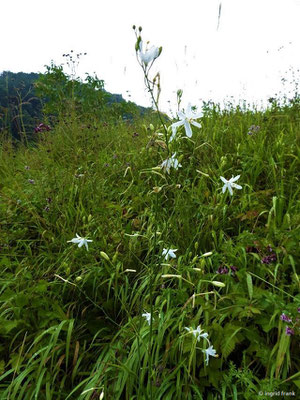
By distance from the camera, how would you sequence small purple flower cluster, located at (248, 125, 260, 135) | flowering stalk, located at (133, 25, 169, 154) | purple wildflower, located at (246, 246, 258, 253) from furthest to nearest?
small purple flower cluster, located at (248, 125, 260, 135)
purple wildflower, located at (246, 246, 258, 253)
flowering stalk, located at (133, 25, 169, 154)

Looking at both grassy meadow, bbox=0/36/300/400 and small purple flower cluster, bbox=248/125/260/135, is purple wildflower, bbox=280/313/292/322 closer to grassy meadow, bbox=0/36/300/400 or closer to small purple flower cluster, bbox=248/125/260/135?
grassy meadow, bbox=0/36/300/400

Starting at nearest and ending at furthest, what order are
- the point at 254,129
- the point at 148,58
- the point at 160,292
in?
the point at 148,58
the point at 160,292
the point at 254,129

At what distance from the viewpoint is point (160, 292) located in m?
1.71

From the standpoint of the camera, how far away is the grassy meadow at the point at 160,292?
1258 mm

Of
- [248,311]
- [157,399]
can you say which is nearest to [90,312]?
[157,399]

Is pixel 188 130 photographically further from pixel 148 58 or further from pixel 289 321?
pixel 289 321

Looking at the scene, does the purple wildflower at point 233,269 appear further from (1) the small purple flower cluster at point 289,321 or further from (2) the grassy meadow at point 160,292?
(1) the small purple flower cluster at point 289,321

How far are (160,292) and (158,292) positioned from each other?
0.02m

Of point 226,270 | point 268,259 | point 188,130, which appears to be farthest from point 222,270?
point 188,130

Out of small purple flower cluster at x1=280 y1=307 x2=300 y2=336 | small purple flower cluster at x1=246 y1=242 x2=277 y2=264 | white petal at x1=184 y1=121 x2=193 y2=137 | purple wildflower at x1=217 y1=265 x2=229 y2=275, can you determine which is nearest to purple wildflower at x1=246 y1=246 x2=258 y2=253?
small purple flower cluster at x1=246 y1=242 x2=277 y2=264

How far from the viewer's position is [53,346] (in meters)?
1.47

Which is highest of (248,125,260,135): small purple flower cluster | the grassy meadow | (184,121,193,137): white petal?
(184,121,193,137): white petal

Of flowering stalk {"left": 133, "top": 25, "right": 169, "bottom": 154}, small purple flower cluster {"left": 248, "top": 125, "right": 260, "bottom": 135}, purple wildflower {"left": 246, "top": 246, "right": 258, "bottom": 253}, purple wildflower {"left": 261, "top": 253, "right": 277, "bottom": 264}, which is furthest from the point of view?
small purple flower cluster {"left": 248, "top": 125, "right": 260, "bottom": 135}

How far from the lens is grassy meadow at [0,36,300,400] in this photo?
1.26m
